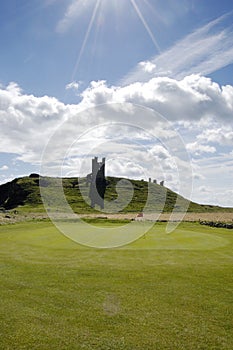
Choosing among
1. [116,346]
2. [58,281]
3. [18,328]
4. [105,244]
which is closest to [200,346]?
[116,346]

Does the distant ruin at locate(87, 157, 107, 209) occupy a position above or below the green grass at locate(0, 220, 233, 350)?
above

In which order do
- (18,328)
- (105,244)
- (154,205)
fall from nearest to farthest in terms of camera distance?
(18,328) < (105,244) < (154,205)

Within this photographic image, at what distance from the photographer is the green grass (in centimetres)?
1016

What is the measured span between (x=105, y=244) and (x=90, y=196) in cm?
15247

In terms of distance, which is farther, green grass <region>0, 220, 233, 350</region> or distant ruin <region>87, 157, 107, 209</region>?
distant ruin <region>87, 157, 107, 209</region>

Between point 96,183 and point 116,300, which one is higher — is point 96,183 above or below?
above

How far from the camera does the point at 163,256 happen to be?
74.2 feet

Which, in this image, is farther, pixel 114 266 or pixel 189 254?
pixel 189 254

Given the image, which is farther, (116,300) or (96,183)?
(96,183)

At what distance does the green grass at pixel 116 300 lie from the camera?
10.2m

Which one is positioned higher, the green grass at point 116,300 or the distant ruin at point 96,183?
the distant ruin at point 96,183

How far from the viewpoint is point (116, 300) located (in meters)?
13.6

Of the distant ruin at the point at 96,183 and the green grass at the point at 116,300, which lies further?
the distant ruin at the point at 96,183

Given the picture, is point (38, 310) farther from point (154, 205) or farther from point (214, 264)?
point (154, 205)
